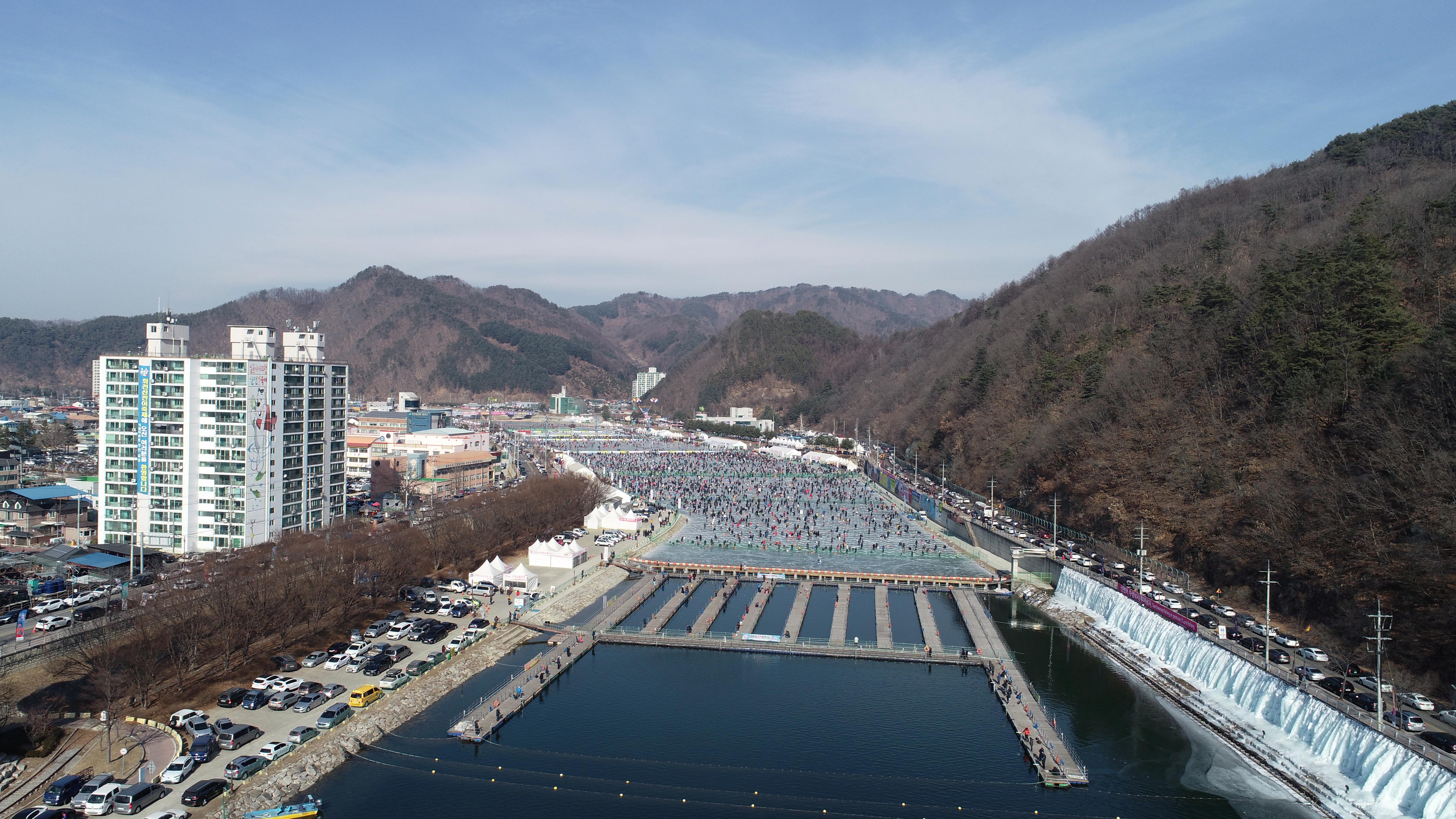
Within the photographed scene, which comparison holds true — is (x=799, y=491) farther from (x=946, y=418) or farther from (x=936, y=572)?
(x=936, y=572)

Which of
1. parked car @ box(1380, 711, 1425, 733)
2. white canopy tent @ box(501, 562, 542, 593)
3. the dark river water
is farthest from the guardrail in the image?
white canopy tent @ box(501, 562, 542, 593)

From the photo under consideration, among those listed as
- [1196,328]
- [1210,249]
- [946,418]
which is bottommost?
[946,418]

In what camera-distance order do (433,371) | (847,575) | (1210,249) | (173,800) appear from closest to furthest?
(173,800)
(847,575)
(1210,249)
(433,371)

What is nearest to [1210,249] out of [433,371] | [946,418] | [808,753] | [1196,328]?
[1196,328]

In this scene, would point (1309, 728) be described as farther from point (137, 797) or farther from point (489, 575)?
point (489, 575)

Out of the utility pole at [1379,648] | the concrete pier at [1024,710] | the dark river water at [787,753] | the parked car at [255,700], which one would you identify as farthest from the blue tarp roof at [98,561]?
the utility pole at [1379,648]

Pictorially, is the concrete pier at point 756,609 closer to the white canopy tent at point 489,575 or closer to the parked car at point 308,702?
the white canopy tent at point 489,575
